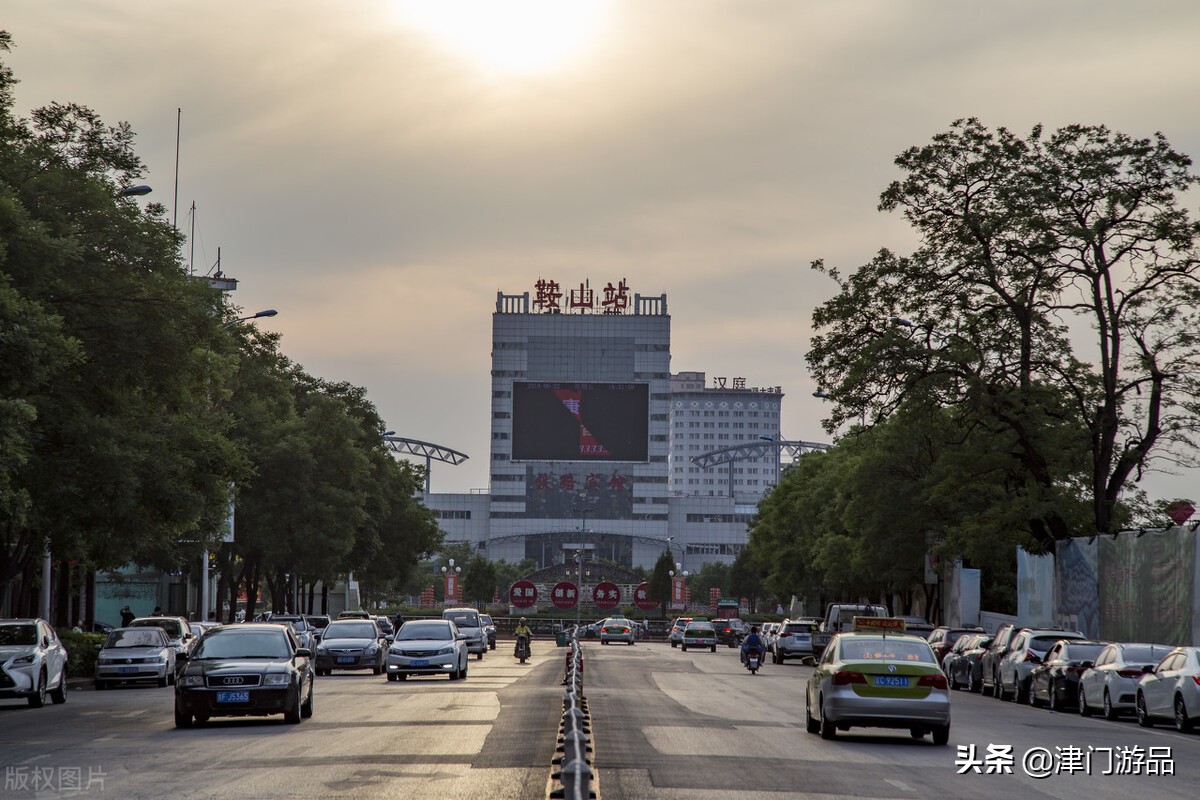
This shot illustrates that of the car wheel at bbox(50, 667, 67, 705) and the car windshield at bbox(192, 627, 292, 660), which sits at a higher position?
the car windshield at bbox(192, 627, 292, 660)

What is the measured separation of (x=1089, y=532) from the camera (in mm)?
46656

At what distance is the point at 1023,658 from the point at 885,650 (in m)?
15.8

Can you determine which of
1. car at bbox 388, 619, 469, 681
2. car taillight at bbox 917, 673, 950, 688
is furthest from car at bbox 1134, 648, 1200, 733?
car at bbox 388, 619, 469, 681

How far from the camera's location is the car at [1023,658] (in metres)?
34.8

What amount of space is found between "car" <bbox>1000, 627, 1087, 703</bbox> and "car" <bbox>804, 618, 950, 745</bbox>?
1476 centimetres

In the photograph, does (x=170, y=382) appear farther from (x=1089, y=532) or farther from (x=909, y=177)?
(x=1089, y=532)

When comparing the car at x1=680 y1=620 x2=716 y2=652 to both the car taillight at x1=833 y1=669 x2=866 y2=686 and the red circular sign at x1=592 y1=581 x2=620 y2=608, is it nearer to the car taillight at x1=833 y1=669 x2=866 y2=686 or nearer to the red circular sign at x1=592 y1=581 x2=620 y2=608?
the red circular sign at x1=592 y1=581 x2=620 y2=608

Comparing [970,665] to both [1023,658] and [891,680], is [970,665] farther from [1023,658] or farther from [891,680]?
[891,680]

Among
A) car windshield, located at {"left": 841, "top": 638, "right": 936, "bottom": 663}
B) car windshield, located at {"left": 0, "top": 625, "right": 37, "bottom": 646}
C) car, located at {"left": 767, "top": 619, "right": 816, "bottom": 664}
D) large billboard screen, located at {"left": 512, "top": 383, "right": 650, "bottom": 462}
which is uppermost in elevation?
large billboard screen, located at {"left": 512, "top": 383, "right": 650, "bottom": 462}

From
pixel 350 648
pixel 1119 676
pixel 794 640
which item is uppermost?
pixel 1119 676

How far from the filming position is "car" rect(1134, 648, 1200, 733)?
24969mm

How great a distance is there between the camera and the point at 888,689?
66.4ft

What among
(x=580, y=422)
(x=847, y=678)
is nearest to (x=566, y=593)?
(x=847, y=678)

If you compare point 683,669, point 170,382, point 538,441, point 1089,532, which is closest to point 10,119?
point 170,382
